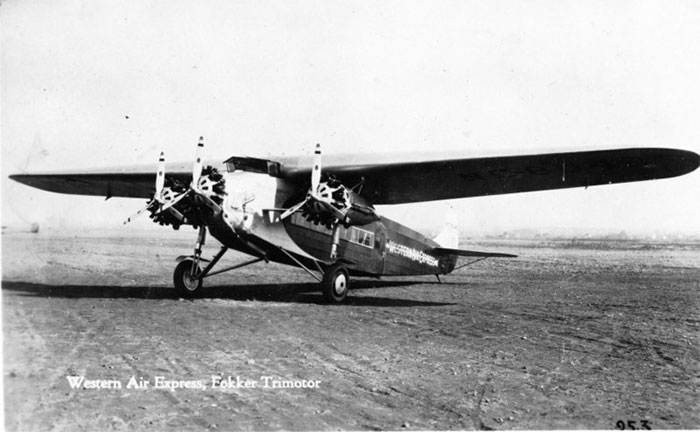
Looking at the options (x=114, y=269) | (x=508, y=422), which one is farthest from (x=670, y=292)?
(x=114, y=269)

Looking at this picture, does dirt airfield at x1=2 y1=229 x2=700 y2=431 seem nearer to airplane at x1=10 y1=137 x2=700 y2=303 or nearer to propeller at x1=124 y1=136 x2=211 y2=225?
airplane at x1=10 y1=137 x2=700 y2=303

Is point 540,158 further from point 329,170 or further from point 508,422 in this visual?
point 508,422

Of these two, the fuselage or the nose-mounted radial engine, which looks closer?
the nose-mounted radial engine

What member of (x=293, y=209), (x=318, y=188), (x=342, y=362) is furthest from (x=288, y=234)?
(x=342, y=362)

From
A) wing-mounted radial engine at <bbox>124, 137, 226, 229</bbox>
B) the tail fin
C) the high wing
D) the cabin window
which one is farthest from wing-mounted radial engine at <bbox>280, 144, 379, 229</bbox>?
the tail fin

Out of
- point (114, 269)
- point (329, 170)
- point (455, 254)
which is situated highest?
point (329, 170)

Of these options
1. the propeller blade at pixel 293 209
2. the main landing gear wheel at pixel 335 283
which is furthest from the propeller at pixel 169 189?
the main landing gear wheel at pixel 335 283

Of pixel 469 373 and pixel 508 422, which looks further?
pixel 469 373
